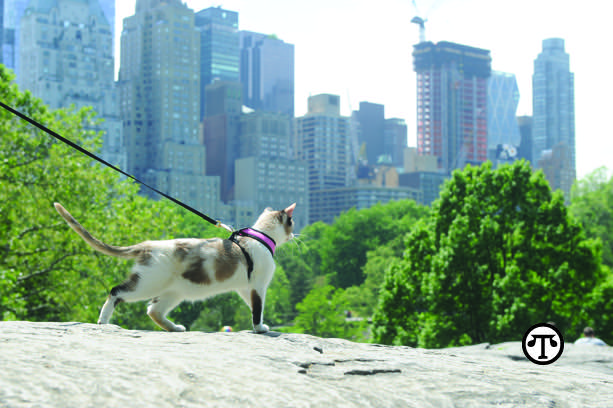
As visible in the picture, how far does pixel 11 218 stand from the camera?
66.4 feet

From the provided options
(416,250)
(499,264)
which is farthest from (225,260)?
(416,250)

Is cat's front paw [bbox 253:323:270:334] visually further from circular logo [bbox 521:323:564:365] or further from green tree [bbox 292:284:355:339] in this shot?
green tree [bbox 292:284:355:339]

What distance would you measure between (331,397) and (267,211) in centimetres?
311

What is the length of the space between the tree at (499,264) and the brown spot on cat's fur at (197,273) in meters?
19.7

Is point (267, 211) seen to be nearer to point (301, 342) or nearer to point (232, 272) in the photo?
point (232, 272)

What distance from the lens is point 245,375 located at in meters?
4.36

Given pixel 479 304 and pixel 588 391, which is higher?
pixel 588 391

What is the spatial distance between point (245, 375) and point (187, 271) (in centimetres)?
197

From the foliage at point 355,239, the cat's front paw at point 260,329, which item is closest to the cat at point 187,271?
the cat's front paw at point 260,329

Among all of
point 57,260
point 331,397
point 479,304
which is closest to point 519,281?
point 479,304

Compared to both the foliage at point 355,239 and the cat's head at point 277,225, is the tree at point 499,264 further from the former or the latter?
the foliage at point 355,239

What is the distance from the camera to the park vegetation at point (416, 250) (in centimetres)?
2092

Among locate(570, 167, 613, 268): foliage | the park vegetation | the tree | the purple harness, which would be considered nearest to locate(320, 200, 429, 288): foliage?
locate(570, 167, 613, 268): foliage

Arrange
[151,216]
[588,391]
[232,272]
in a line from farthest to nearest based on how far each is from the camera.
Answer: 1. [151,216]
2. [232,272]
3. [588,391]
